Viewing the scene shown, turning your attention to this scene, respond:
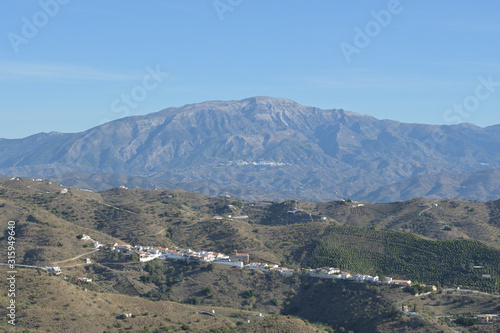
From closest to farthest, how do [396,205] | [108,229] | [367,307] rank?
[367,307] → [108,229] → [396,205]

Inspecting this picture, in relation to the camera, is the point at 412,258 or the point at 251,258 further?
the point at 251,258

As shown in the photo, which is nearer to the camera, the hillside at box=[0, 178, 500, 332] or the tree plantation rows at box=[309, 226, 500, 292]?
the hillside at box=[0, 178, 500, 332]

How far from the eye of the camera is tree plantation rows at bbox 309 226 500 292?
86.3 meters

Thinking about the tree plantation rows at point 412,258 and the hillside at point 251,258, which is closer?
the hillside at point 251,258

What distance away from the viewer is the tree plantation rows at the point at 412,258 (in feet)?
283

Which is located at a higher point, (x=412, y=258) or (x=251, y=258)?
(x=251, y=258)

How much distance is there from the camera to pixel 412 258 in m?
95.0

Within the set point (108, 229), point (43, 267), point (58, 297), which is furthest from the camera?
point (108, 229)

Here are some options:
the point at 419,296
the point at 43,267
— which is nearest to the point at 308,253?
the point at 419,296

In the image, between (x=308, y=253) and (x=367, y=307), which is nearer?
(x=367, y=307)

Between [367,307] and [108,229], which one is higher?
[108,229]

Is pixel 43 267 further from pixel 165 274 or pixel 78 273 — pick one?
pixel 165 274

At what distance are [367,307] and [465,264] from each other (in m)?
22.9

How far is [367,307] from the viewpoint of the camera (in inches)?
2867
